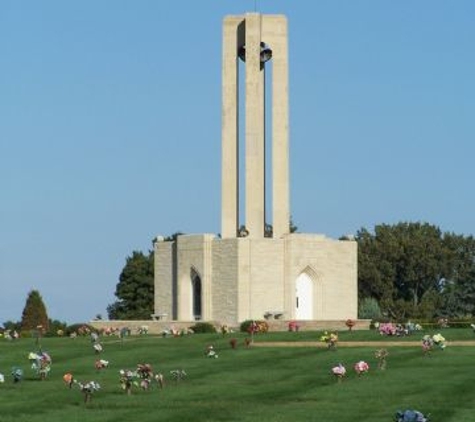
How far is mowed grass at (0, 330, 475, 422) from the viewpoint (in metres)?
27.4

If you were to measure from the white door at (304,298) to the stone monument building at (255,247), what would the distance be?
0.16 feet

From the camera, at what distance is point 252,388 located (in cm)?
3244

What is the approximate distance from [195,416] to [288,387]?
5875 mm

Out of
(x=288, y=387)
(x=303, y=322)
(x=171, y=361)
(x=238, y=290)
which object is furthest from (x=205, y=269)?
(x=288, y=387)

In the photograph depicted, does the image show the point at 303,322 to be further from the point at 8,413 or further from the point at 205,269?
the point at 8,413

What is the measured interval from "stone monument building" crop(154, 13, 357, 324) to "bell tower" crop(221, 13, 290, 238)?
5 cm

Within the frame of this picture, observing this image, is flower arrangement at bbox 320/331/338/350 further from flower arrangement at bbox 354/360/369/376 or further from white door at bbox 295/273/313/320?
white door at bbox 295/273/313/320

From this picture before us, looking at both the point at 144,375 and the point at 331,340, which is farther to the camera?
the point at 331,340

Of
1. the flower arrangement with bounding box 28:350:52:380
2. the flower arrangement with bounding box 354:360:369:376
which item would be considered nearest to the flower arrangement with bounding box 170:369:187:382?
the flower arrangement with bounding box 28:350:52:380

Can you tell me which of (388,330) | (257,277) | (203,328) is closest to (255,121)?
(257,277)

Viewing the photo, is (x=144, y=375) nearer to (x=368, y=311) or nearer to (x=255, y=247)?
(x=255, y=247)

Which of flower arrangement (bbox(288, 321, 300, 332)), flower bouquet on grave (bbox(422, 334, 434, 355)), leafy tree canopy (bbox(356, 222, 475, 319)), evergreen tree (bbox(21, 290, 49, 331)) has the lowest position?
flower bouquet on grave (bbox(422, 334, 434, 355))

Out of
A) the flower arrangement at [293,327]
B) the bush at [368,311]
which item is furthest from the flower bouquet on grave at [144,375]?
the bush at [368,311]

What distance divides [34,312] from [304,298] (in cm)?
1309
